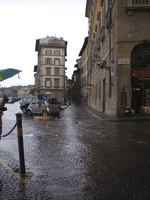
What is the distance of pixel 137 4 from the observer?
21766 millimetres

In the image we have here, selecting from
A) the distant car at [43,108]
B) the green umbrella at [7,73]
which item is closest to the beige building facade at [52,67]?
the distant car at [43,108]

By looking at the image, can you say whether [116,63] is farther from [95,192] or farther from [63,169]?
[95,192]

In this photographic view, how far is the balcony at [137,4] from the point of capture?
851 inches

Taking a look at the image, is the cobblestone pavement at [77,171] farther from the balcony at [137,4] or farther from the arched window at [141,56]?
the balcony at [137,4]

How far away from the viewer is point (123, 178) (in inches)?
234

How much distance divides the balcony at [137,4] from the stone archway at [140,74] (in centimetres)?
249

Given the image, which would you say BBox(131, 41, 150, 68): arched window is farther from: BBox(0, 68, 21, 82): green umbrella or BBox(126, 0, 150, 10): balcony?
BBox(0, 68, 21, 82): green umbrella

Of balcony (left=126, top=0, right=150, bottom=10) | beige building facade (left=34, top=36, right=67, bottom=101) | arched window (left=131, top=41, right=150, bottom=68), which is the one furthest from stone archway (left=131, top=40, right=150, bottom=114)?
beige building facade (left=34, top=36, right=67, bottom=101)

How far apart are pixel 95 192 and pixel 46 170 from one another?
1.76m

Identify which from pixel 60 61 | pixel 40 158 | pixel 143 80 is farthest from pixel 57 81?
pixel 40 158

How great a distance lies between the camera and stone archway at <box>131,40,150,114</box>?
2166 cm

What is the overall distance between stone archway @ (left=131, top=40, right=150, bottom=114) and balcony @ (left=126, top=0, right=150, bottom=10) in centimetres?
249

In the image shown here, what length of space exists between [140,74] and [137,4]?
5003 mm

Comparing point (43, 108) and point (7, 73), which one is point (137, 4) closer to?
point (43, 108)
